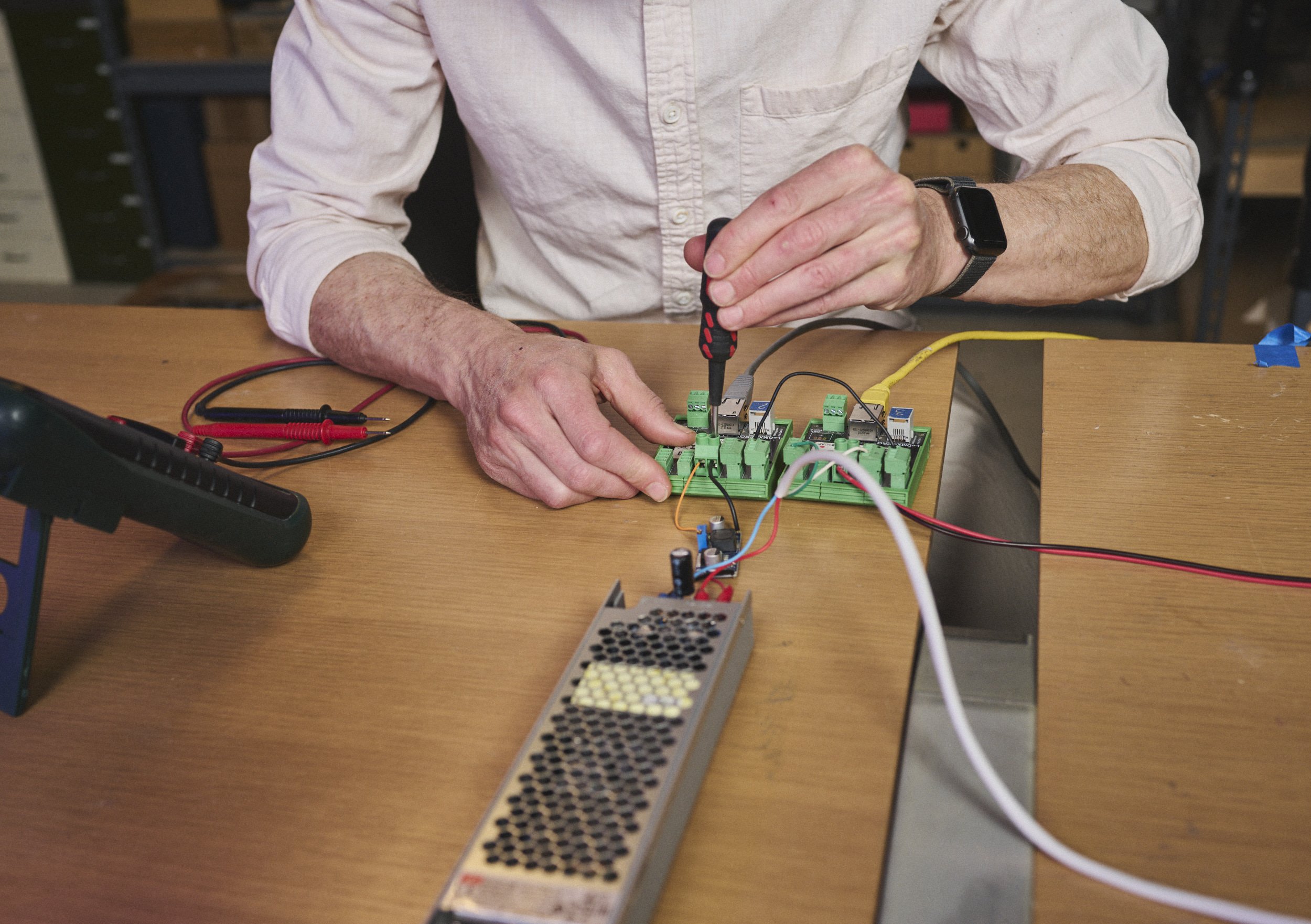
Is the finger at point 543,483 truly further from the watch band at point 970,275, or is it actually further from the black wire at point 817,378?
the watch band at point 970,275

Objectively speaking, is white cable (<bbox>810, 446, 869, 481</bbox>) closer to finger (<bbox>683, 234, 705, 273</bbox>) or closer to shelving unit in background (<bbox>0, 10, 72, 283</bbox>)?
finger (<bbox>683, 234, 705, 273</bbox>)

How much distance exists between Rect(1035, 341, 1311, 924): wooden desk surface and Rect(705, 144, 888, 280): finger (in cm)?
23

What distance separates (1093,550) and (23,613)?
0.60m

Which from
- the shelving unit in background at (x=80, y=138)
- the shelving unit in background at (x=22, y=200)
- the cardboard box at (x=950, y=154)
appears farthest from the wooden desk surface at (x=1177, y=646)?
the shelving unit in background at (x=22, y=200)

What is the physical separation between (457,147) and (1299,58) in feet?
6.49

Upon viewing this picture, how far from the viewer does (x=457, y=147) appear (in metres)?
1.15

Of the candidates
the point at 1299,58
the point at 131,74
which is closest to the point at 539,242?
the point at 1299,58

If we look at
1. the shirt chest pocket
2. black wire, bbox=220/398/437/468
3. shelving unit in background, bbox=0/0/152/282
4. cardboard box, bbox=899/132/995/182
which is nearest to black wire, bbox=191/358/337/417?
black wire, bbox=220/398/437/468

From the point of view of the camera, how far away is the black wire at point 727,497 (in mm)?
621

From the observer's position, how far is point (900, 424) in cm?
65

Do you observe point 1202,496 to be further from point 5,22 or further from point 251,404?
point 5,22

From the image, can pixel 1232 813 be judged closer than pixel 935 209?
Yes

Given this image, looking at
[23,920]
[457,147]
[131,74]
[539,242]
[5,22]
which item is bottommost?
[23,920]

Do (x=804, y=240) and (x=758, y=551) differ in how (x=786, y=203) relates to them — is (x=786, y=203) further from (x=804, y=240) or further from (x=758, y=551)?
(x=758, y=551)
